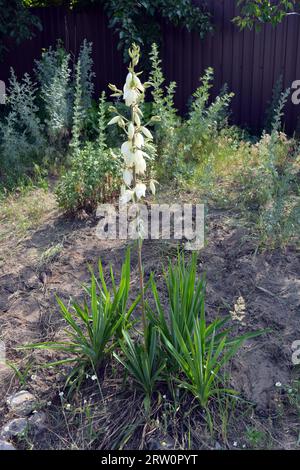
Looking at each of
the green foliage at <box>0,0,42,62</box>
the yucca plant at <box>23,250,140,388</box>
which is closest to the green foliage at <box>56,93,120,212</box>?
the yucca plant at <box>23,250,140,388</box>

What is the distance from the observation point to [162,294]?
3.56 m

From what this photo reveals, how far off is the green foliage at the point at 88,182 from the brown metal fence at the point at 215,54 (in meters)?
3.23

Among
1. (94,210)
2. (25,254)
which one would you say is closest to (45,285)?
(25,254)

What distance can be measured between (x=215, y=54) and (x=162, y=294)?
4744 mm

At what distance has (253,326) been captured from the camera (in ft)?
10.6

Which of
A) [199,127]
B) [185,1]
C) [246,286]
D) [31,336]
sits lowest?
[31,336]

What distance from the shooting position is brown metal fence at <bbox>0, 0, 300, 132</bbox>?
22.4ft

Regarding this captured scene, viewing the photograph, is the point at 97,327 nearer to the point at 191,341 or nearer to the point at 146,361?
the point at 146,361

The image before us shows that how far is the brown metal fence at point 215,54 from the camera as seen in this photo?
684 cm

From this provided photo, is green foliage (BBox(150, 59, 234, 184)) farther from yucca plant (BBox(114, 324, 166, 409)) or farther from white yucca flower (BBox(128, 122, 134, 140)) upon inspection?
white yucca flower (BBox(128, 122, 134, 140))

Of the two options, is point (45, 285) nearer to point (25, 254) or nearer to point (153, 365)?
point (25, 254)

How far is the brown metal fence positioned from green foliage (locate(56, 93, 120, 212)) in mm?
3235

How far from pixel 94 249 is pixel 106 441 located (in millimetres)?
1767

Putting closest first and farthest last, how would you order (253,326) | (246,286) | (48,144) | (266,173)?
(253,326), (246,286), (266,173), (48,144)
